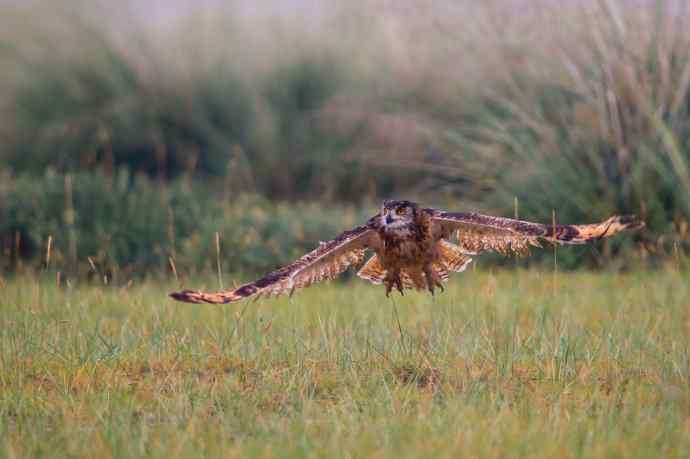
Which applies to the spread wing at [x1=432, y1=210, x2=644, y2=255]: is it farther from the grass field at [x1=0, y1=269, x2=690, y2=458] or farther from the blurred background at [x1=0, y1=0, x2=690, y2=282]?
the blurred background at [x1=0, y1=0, x2=690, y2=282]

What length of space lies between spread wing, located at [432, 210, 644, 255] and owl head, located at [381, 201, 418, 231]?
101 millimetres

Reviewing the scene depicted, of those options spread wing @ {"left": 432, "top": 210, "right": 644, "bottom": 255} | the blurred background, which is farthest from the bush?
spread wing @ {"left": 432, "top": 210, "right": 644, "bottom": 255}

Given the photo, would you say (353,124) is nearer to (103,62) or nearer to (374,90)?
(374,90)

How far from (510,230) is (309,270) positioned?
0.79m

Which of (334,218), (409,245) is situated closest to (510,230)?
(409,245)

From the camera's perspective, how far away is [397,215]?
13.0ft

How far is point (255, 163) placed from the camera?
9.61m

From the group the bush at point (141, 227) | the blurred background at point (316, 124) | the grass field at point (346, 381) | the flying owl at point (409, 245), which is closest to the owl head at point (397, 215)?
the flying owl at point (409, 245)

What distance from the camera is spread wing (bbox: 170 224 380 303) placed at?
321 centimetres

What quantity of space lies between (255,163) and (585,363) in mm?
6136

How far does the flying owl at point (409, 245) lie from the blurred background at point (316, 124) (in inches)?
76.6

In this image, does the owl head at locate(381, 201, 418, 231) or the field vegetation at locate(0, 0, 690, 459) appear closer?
the field vegetation at locate(0, 0, 690, 459)

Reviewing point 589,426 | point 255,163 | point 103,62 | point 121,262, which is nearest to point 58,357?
point 589,426

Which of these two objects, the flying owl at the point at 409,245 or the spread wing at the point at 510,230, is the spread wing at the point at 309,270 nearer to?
the flying owl at the point at 409,245
